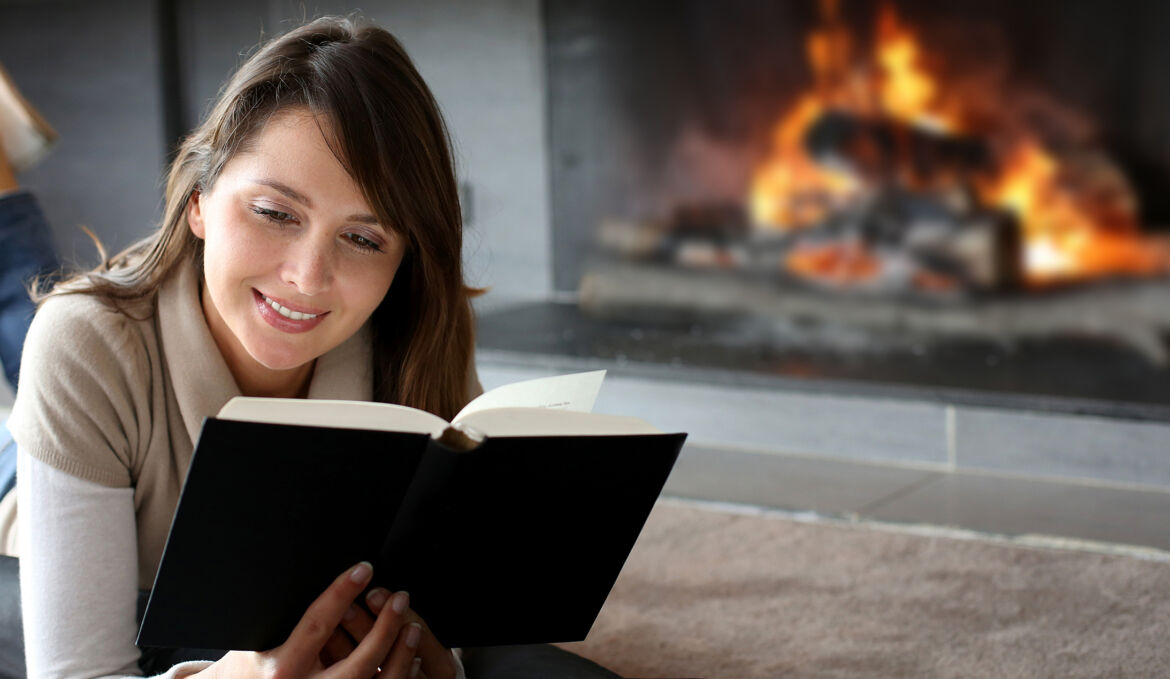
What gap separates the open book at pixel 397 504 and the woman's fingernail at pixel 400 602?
1cm

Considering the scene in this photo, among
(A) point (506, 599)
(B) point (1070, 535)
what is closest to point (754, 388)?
(B) point (1070, 535)

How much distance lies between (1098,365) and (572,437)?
6.17 ft

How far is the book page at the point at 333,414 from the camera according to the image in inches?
31.6

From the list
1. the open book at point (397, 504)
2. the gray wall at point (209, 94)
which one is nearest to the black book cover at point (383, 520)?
the open book at point (397, 504)

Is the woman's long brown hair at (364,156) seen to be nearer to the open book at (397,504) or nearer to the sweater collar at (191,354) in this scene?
the sweater collar at (191,354)

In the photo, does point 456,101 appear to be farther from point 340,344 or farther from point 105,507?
point 105,507

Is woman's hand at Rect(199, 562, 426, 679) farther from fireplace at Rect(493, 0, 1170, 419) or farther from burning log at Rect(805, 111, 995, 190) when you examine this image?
burning log at Rect(805, 111, 995, 190)

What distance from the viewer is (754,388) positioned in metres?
2.61

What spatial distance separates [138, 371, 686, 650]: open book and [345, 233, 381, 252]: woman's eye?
222 mm

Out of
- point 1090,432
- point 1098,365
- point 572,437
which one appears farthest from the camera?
point 1098,365

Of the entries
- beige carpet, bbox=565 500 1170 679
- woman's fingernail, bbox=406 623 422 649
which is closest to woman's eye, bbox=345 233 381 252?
woman's fingernail, bbox=406 623 422 649

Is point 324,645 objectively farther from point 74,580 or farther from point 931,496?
point 931,496

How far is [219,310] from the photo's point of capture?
108 cm

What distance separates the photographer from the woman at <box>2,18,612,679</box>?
3.29 feet
